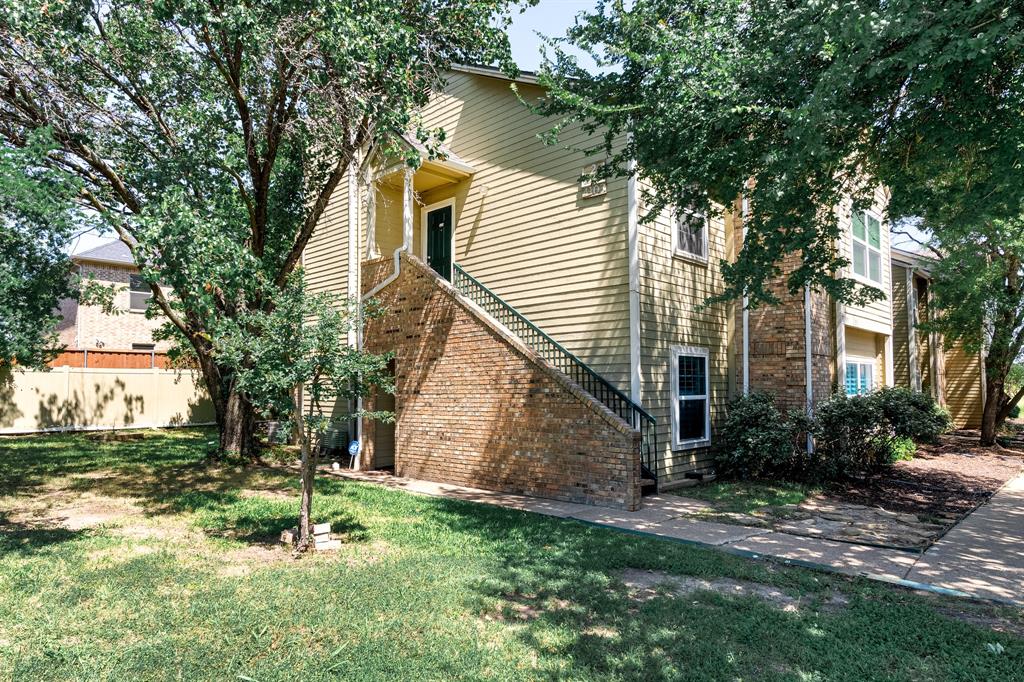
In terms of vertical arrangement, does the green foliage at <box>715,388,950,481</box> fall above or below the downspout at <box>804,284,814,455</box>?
below

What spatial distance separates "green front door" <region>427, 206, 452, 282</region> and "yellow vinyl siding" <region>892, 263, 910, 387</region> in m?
15.1

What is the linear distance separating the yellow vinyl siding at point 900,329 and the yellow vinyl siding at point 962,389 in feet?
8.54

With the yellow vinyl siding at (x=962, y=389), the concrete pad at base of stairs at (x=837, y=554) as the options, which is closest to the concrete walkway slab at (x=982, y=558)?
the concrete pad at base of stairs at (x=837, y=554)

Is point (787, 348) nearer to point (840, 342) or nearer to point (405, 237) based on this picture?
point (840, 342)

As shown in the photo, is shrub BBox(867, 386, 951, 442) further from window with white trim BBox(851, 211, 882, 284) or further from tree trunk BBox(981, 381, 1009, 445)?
tree trunk BBox(981, 381, 1009, 445)

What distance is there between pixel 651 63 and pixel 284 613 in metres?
6.73

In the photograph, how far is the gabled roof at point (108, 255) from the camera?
72.7ft

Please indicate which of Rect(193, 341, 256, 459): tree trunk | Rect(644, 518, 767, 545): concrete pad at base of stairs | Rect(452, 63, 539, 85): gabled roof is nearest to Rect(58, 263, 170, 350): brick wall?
Rect(193, 341, 256, 459): tree trunk

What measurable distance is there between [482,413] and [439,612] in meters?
5.38

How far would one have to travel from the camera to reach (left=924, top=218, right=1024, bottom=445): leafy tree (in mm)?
14766

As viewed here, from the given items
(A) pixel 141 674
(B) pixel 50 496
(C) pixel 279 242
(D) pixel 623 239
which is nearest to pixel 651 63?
(D) pixel 623 239

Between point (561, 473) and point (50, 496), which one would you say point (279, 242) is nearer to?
point (50, 496)

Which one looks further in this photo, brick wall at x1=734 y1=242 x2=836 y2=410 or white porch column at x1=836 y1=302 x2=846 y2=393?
white porch column at x1=836 y1=302 x2=846 y2=393

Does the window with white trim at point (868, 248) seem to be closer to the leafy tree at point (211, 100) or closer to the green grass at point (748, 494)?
the green grass at point (748, 494)
